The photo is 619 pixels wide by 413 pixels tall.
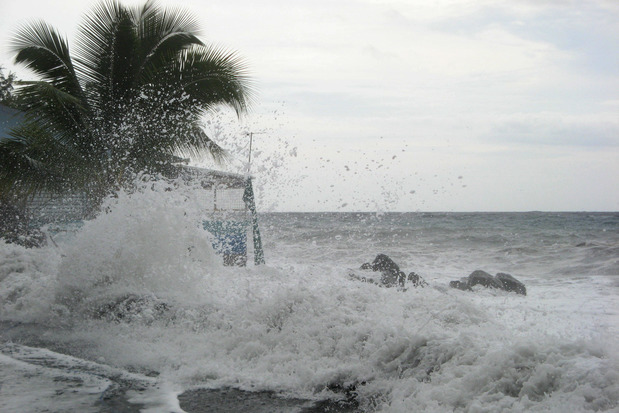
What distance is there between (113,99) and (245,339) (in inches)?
304

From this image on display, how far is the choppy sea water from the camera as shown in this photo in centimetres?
412

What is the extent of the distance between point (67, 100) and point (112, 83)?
3.42ft

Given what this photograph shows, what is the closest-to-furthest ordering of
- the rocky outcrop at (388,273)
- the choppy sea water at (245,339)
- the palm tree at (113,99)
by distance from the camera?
the choppy sea water at (245,339) < the palm tree at (113,99) < the rocky outcrop at (388,273)

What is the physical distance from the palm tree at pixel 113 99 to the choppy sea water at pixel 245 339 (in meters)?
2.01

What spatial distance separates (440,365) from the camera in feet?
15.0

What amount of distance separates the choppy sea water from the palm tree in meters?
2.01

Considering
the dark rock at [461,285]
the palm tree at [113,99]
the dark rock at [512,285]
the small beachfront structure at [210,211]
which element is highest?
the palm tree at [113,99]

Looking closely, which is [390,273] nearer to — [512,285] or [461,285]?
[461,285]

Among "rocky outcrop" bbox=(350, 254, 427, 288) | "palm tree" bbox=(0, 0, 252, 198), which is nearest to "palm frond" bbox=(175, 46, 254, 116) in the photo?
"palm tree" bbox=(0, 0, 252, 198)

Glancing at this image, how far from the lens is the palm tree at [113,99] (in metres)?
11.5

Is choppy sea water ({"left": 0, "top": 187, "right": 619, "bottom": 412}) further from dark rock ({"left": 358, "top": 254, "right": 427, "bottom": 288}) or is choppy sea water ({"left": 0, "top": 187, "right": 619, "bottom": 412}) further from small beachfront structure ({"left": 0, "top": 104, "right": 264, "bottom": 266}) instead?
dark rock ({"left": 358, "top": 254, "right": 427, "bottom": 288})

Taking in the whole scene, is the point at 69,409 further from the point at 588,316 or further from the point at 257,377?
the point at 588,316

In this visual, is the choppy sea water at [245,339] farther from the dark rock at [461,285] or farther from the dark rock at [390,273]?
the dark rock at [390,273]

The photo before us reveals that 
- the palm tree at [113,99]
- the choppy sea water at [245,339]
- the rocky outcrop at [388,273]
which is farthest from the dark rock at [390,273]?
the palm tree at [113,99]
